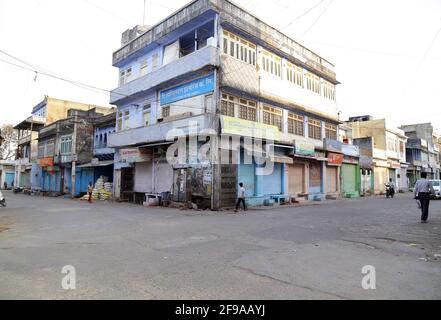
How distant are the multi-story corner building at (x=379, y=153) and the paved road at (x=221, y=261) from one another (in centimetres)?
2699

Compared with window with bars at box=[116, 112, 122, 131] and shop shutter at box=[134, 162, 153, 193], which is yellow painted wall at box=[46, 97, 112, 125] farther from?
shop shutter at box=[134, 162, 153, 193]

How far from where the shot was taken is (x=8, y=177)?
5794 centimetres

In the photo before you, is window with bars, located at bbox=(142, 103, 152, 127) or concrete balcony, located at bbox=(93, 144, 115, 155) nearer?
window with bars, located at bbox=(142, 103, 152, 127)

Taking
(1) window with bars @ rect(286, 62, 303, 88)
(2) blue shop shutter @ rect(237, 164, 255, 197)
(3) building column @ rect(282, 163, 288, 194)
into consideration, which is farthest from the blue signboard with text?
(3) building column @ rect(282, 163, 288, 194)

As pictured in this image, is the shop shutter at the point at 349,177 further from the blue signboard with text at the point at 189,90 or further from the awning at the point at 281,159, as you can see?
the blue signboard with text at the point at 189,90

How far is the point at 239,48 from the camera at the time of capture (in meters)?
20.2

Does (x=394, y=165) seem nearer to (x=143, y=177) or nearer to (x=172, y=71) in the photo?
(x=143, y=177)

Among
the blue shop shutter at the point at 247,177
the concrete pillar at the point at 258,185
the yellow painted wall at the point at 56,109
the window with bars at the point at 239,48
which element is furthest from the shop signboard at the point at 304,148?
the yellow painted wall at the point at 56,109

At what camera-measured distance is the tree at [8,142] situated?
52.8 metres

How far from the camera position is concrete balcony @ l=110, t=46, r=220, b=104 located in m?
18.2

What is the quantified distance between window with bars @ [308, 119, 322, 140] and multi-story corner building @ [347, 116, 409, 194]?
9469 mm

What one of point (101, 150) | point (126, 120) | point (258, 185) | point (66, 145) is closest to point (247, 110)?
point (258, 185)
